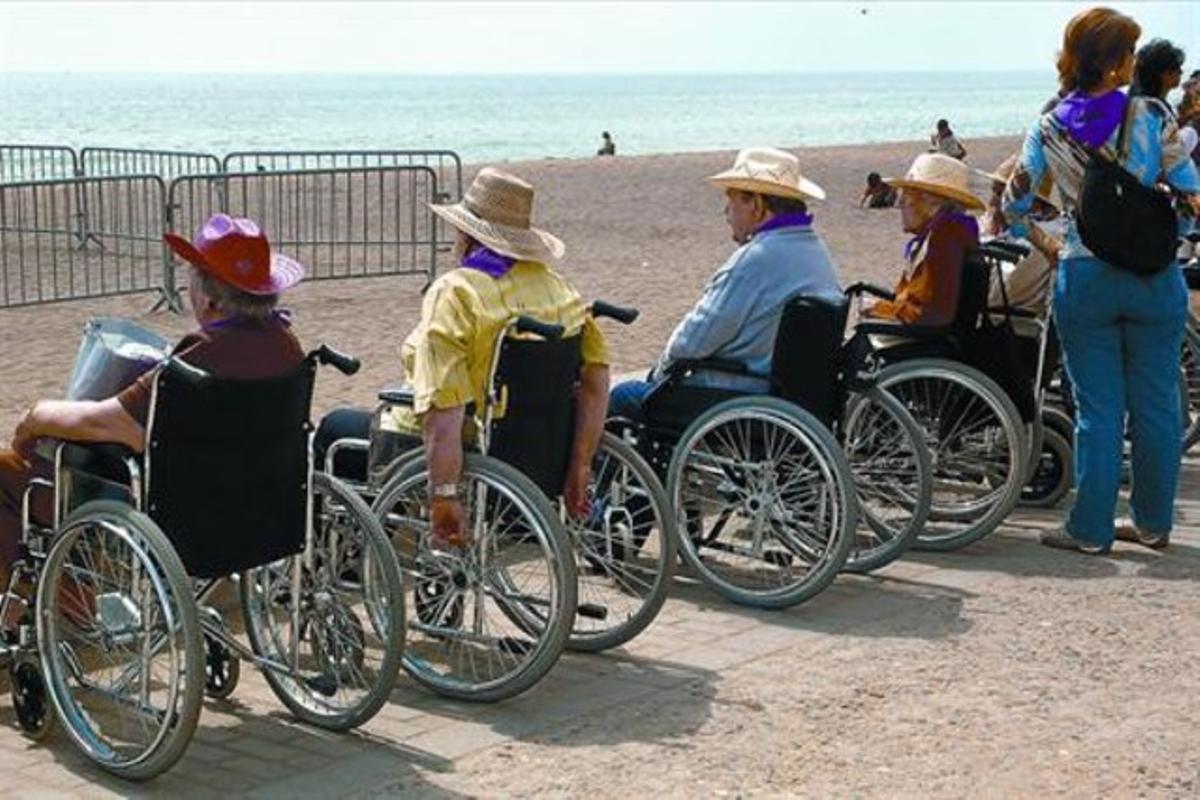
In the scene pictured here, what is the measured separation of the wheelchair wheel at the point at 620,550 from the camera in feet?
19.3

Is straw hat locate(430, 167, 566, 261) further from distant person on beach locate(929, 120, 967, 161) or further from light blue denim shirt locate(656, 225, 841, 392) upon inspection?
distant person on beach locate(929, 120, 967, 161)

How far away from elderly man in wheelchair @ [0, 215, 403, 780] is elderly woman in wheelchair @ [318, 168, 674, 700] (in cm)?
35

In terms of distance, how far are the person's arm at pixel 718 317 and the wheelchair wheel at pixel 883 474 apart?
57cm

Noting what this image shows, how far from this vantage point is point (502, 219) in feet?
19.0

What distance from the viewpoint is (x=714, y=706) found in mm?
5457

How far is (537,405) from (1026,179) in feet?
8.11

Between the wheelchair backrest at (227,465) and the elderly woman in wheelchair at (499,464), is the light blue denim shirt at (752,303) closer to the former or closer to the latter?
the elderly woman in wheelchair at (499,464)

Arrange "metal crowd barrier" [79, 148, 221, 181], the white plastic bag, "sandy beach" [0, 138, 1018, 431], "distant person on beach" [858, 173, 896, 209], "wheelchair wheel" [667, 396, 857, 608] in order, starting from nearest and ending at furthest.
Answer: the white plastic bag → "wheelchair wheel" [667, 396, 857, 608] → "sandy beach" [0, 138, 1018, 431] → "metal crowd barrier" [79, 148, 221, 181] → "distant person on beach" [858, 173, 896, 209]

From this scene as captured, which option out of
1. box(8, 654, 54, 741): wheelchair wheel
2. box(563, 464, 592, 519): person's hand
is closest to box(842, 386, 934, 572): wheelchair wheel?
box(563, 464, 592, 519): person's hand

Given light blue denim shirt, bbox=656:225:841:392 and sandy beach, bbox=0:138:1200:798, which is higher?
light blue denim shirt, bbox=656:225:841:392

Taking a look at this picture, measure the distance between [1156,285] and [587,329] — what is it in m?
2.37

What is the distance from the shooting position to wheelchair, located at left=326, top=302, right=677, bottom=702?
5.42 m

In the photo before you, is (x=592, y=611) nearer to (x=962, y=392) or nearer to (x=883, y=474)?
(x=883, y=474)

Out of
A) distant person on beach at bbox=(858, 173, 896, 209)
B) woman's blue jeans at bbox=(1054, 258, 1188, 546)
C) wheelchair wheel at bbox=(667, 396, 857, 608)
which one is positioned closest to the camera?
wheelchair wheel at bbox=(667, 396, 857, 608)
